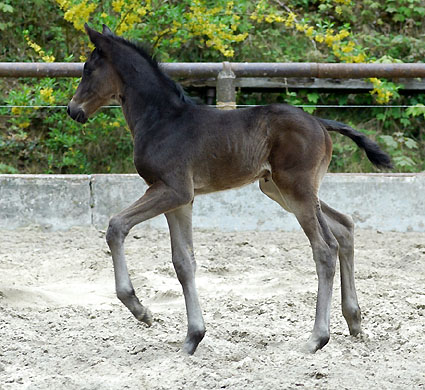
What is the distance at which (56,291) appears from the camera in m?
5.50

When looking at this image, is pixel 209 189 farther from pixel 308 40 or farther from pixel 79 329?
pixel 308 40

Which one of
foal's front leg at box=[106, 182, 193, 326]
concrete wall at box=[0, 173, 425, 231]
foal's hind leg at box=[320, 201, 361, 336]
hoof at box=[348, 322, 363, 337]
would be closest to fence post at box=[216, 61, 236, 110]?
concrete wall at box=[0, 173, 425, 231]

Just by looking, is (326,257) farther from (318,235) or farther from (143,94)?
(143,94)

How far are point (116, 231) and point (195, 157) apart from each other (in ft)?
2.22

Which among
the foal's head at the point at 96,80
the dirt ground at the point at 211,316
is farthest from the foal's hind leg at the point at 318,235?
the foal's head at the point at 96,80

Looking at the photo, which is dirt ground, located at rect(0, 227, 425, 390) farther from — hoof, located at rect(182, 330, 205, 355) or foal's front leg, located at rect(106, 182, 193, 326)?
foal's front leg, located at rect(106, 182, 193, 326)

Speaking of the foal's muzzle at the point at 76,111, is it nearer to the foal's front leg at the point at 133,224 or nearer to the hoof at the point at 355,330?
the foal's front leg at the point at 133,224

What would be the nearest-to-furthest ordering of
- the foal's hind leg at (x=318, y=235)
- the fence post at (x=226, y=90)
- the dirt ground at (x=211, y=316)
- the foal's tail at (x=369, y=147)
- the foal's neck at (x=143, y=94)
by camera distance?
the dirt ground at (x=211, y=316) < the foal's hind leg at (x=318, y=235) < the foal's neck at (x=143, y=94) < the foal's tail at (x=369, y=147) < the fence post at (x=226, y=90)

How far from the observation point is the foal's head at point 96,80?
4640 mm

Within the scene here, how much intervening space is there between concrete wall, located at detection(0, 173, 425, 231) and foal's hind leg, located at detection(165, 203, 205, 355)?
2.93m

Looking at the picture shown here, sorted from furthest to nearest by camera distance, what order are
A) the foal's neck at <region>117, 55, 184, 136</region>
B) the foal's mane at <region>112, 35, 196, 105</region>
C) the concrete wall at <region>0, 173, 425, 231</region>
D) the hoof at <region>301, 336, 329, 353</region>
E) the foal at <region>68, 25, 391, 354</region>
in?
the concrete wall at <region>0, 173, 425, 231</region>, the foal's mane at <region>112, 35, 196, 105</region>, the foal's neck at <region>117, 55, 184, 136</region>, the foal at <region>68, 25, 391, 354</region>, the hoof at <region>301, 336, 329, 353</region>

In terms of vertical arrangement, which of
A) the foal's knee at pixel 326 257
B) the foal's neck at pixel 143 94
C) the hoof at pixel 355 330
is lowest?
the hoof at pixel 355 330

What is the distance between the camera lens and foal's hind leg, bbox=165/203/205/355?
4.17 m

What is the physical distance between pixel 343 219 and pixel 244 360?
136 centimetres
